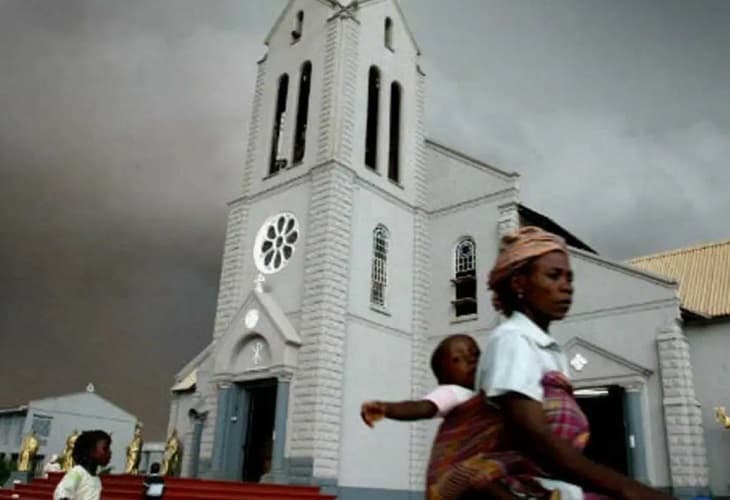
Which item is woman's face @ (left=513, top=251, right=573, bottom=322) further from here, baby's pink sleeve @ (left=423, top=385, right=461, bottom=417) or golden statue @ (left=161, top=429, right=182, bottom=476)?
golden statue @ (left=161, top=429, right=182, bottom=476)

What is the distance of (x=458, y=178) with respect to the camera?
24.7m

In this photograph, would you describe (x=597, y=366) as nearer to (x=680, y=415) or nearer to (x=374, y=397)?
(x=680, y=415)

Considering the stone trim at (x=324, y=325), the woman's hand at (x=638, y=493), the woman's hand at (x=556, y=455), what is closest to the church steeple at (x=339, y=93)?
the stone trim at (x=324, y=325)

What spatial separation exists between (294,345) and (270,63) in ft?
42.6

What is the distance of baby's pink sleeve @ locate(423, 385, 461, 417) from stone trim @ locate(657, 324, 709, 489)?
15.6 metres

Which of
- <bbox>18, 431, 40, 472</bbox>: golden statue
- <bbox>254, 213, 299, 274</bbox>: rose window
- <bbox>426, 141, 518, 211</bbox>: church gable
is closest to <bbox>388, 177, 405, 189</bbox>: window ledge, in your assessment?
<bbox>426, 141, 518, 211</bbox>: church gable

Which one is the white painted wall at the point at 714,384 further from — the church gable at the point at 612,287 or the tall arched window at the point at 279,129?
the tall arched window at the point at 279,129

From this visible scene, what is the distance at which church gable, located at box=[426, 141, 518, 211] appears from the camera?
23188 mm

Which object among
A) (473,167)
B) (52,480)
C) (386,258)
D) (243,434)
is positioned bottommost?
(52,480)

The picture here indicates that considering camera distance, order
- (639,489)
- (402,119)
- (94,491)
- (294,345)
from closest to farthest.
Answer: (639,489) < (94,491) < (294,345) < (402,119)

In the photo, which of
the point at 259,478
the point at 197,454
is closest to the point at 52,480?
the point at 197,454

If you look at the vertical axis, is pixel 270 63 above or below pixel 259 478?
above

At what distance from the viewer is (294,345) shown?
20.1 metres

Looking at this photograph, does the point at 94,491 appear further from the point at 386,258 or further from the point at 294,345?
the point at 386,258
